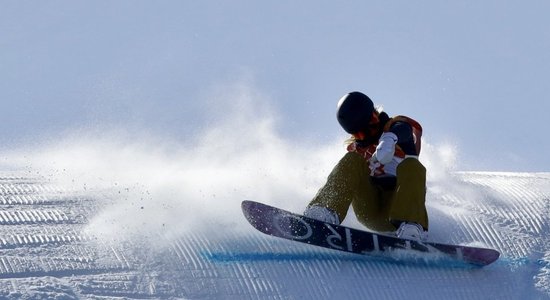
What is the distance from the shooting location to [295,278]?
6.91 m

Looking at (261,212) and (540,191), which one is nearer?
(261,212)

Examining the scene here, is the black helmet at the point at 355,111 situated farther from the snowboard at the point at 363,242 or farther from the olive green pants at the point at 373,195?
the snowboard at the point at 363,242

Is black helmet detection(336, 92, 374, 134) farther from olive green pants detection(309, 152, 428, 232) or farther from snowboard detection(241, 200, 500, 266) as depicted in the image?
snowboard detection(241, 200, 500, 266)

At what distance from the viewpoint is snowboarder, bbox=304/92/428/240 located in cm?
705

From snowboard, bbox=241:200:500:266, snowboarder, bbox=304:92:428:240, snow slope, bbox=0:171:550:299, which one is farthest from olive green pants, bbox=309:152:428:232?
snow slope, bbox=0:171:550:299

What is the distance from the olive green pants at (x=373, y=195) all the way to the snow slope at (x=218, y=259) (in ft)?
0.91

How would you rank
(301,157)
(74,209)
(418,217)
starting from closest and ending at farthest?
1. (418,217)
2. (74,209)
3. (301,157)

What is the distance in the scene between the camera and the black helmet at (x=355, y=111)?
7.25m

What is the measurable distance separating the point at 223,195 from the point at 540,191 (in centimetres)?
236

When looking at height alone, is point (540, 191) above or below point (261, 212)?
above

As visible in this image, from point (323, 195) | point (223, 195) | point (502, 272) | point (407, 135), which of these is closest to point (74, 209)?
point (223, 195)

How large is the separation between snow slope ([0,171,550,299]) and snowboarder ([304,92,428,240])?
250 millimetres

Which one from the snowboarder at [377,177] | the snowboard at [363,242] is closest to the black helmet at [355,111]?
the snowboarder at [377,177]

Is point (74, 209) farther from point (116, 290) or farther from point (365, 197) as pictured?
point (365, 197)
